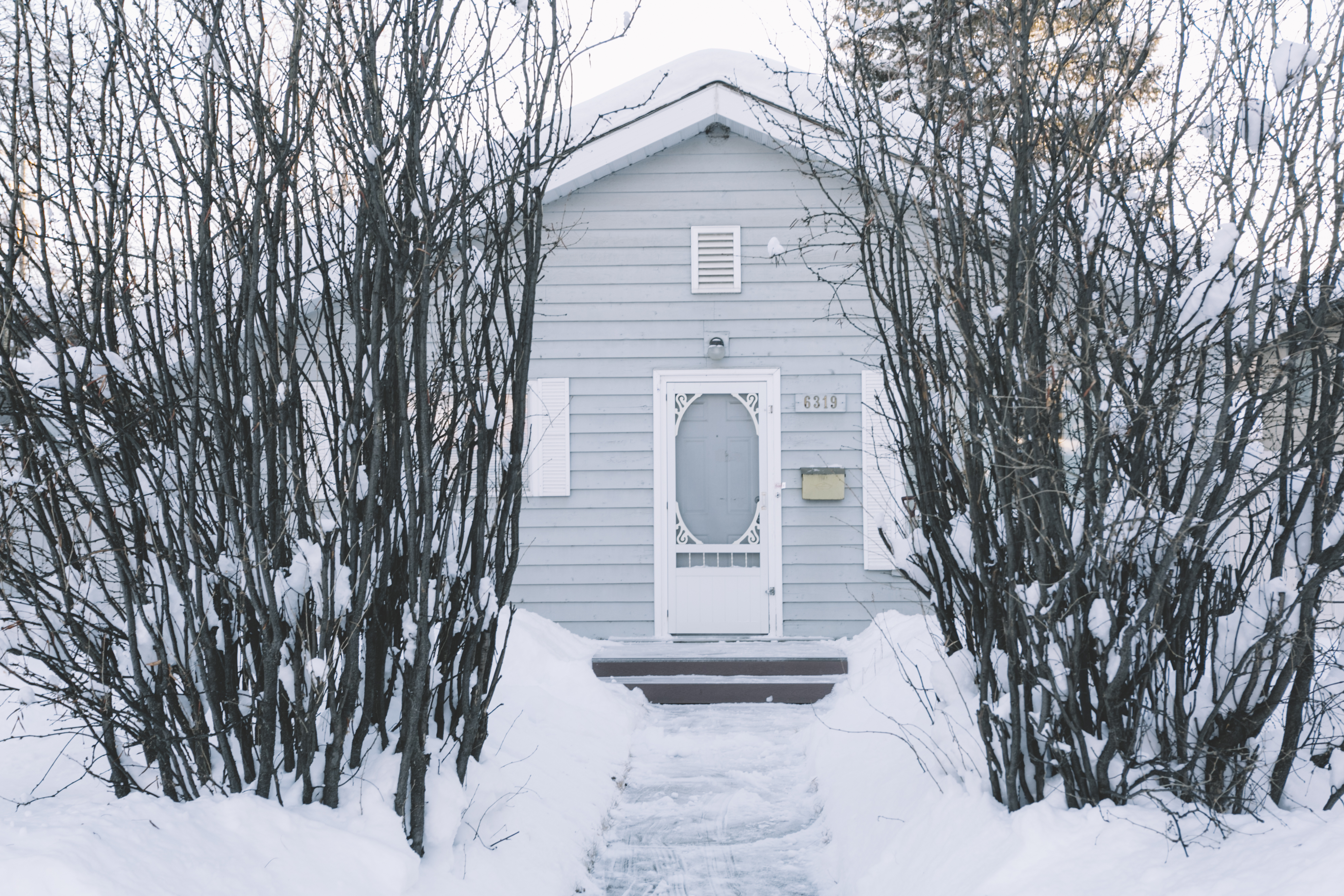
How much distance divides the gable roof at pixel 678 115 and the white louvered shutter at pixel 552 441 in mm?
1524

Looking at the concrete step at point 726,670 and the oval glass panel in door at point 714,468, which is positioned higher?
the oval glass panel in door at point 714,468

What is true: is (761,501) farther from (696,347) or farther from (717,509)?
(696,347)

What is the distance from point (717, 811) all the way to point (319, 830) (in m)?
2.16

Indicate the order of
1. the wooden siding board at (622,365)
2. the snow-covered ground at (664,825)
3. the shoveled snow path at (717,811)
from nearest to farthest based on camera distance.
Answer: the snow-covered ground at (664,825), the shoveled snow path at (717,811), the wooden siding board at (622,365)

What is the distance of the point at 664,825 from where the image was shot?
4523 mm

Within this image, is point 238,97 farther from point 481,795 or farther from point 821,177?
point 821,177

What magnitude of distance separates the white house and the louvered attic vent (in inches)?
0.6

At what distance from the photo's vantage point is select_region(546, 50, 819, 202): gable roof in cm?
784

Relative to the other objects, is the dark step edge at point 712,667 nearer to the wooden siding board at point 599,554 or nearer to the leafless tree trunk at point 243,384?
the wooden siding board at point 599,554

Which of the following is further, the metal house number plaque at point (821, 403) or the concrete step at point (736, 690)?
the metal house number plaque at point (821, 403)

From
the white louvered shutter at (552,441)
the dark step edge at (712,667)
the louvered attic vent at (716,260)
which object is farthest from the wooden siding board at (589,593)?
the louvered attic vent at (716,260)

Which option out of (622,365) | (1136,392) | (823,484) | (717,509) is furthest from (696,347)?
(1136,392)

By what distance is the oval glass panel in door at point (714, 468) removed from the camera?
319 inches

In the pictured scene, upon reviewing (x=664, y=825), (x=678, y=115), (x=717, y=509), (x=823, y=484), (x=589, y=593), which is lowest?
(x=664, y=825)
